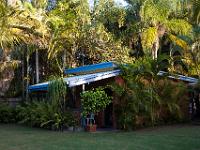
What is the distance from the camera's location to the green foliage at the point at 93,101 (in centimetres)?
1741

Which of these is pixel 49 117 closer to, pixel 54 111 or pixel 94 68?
pixel 54 111

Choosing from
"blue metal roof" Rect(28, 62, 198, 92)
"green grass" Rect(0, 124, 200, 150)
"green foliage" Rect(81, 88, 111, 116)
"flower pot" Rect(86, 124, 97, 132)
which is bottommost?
"green grass" Rect(0, 124, 200, 150)

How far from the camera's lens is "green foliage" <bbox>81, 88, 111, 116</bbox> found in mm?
17406

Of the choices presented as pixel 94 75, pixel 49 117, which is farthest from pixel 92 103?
pixel 49 117

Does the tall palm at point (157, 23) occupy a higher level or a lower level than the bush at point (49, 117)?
higher

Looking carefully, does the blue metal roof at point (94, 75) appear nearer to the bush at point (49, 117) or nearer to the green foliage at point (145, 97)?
the green foliage at point (145, 97)

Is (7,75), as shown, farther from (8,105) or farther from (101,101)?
(101,101)

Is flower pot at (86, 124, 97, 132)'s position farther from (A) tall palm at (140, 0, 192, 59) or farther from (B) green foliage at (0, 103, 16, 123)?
(A) tall palm at (140, 0, 192, 59)

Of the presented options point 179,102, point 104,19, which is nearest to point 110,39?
point 104,19

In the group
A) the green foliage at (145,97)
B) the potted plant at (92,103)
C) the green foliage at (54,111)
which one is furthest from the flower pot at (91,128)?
the green foliage at (145,97)

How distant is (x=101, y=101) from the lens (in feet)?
57.8

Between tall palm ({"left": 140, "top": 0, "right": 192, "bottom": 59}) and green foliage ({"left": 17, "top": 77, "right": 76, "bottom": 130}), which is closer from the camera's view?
green foliage ({"left": 17, "top": 77, "right": 76, "bottom": 130})

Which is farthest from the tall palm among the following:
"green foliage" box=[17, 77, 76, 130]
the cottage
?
"green foliage" box=[17, 77, 76, 130]

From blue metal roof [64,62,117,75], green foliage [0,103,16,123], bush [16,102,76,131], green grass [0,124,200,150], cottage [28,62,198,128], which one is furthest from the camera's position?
green foliage [0,103,16,123]
